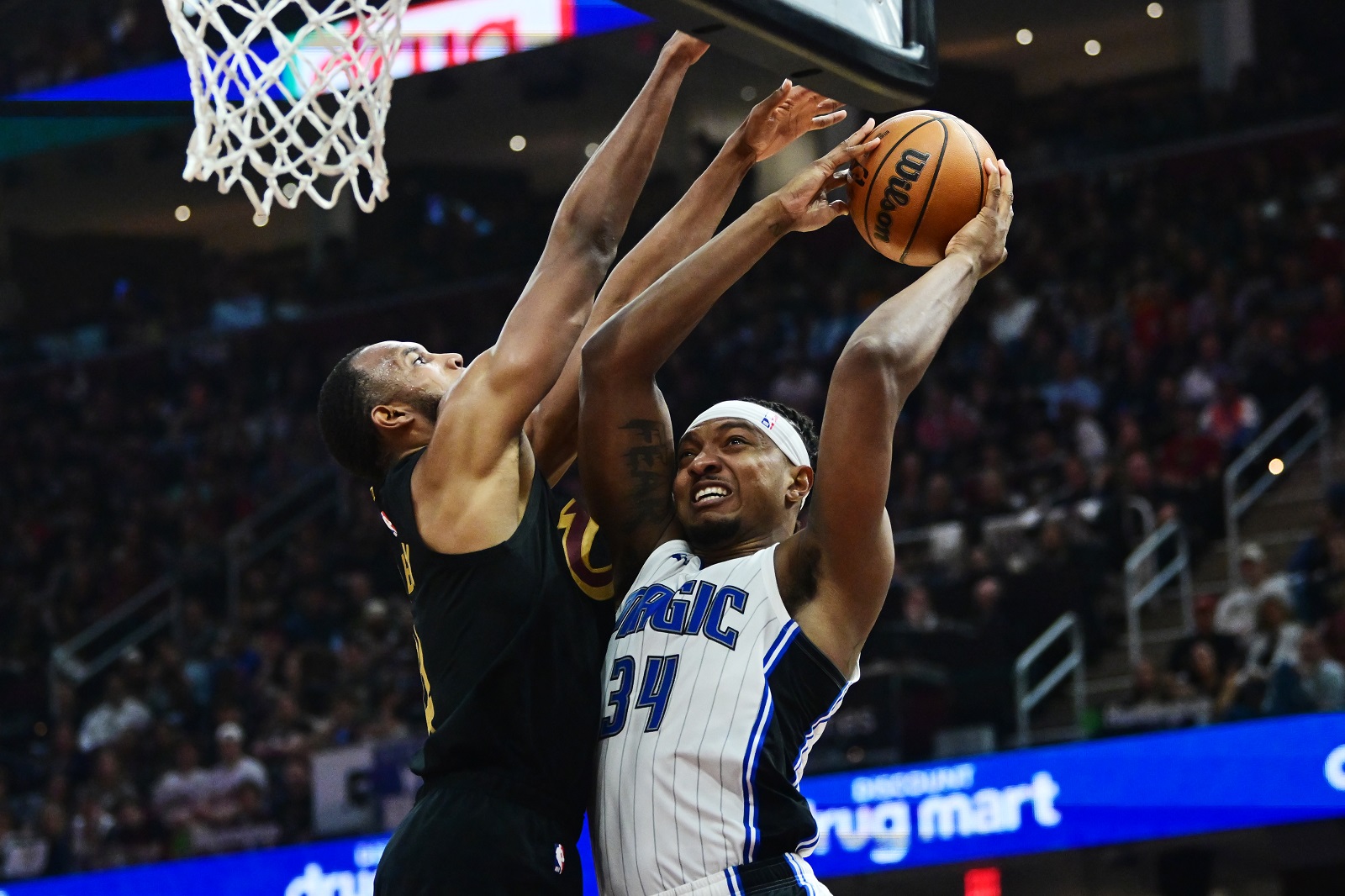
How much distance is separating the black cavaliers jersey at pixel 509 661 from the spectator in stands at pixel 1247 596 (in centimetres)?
674

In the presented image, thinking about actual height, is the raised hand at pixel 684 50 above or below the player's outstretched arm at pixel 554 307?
above

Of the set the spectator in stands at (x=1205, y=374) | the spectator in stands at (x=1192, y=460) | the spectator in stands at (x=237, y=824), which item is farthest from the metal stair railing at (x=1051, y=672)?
the spectator in stands at (x=237, y=824)

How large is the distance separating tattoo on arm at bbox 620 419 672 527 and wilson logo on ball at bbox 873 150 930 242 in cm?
73

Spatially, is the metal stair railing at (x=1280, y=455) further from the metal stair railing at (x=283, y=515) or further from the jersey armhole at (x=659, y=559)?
the metal stair railing at (x=283, y=515)

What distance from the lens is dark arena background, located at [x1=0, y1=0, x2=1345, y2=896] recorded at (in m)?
8.62

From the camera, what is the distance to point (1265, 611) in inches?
361

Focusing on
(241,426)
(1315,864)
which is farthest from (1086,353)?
(241,426)

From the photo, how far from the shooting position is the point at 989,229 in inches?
152

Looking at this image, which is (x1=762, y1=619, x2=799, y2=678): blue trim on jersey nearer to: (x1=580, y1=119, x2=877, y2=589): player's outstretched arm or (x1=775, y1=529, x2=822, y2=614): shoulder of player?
(x1=775, y1=529, x2=822, y2=614): shoulder of player

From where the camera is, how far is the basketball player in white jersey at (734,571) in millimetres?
3488

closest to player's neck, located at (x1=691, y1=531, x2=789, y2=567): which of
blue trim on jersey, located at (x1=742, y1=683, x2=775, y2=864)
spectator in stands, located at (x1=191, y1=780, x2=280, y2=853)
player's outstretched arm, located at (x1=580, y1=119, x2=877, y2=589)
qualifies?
player's outstretched arm, located at (x1=580, y1=119, x2=877, y2=589)

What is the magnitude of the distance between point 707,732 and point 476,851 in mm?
517

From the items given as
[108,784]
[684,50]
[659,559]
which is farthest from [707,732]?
[108,784]

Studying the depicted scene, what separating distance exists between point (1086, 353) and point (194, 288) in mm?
12624
